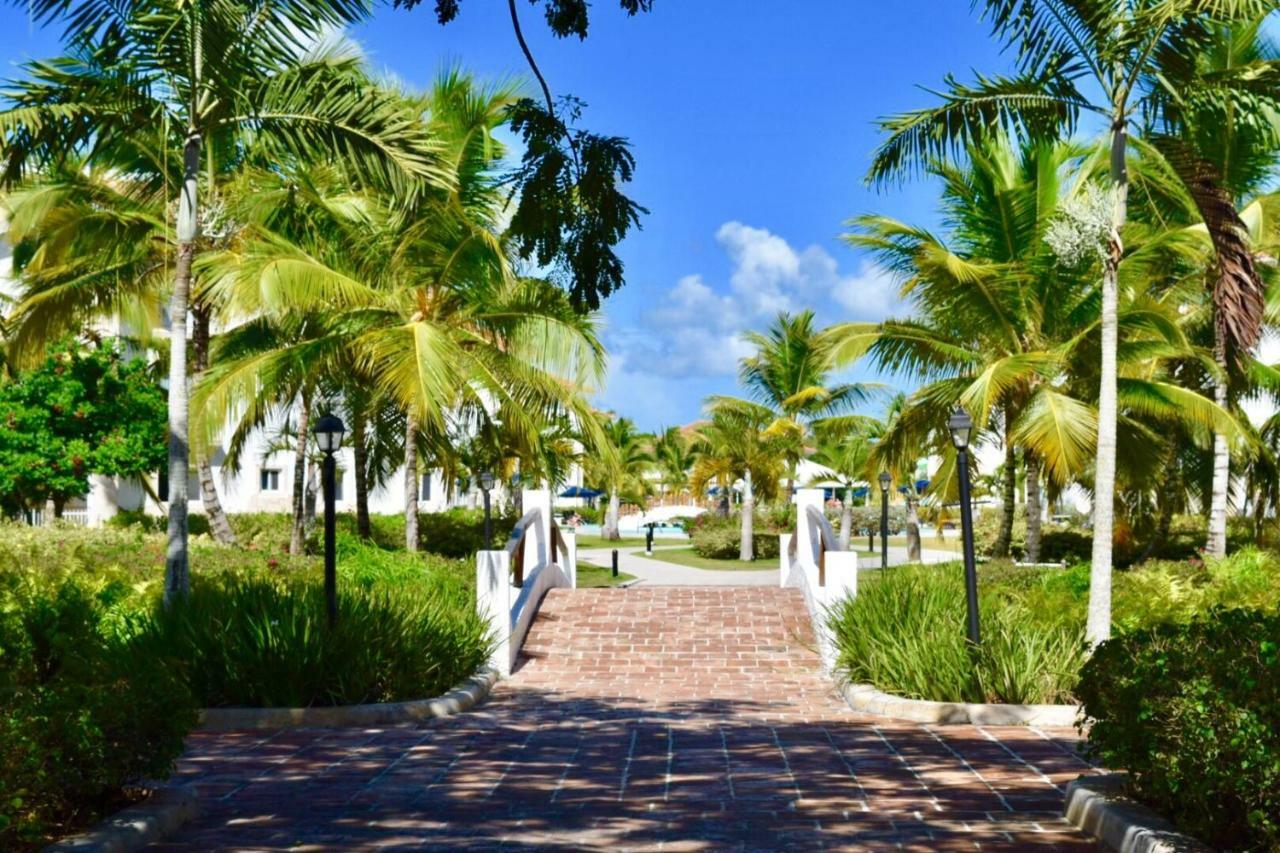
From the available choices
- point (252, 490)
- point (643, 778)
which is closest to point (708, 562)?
point (252, 490)

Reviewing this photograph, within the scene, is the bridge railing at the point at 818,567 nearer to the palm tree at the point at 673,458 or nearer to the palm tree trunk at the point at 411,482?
the palm tree trunk at the point at 411,482

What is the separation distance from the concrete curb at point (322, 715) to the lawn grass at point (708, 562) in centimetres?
2699

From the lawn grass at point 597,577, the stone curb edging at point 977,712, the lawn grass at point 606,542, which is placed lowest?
the lawn grass at point 597,577

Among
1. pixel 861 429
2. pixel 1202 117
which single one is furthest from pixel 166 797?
pixel 861 429

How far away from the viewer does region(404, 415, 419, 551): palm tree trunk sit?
960 inches

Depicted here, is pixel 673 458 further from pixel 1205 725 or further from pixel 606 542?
pixel 1205 725

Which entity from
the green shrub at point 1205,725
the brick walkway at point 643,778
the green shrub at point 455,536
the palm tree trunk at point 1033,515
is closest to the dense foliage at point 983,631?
the brick walkway at point 643,778

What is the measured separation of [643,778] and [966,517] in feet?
16.3

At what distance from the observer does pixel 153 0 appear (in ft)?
40.3

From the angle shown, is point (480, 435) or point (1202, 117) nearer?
point (1202, 117)

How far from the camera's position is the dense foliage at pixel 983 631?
11.3 m

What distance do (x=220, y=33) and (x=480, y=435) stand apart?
13059 mm

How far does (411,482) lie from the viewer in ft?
81.9

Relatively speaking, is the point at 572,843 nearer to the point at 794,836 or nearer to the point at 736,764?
the point at 794,836
